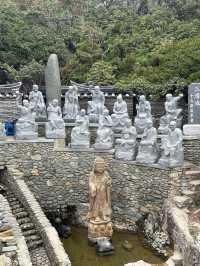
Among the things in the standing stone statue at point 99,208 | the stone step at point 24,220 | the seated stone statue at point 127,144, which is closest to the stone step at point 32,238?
the stone step at point 24,220

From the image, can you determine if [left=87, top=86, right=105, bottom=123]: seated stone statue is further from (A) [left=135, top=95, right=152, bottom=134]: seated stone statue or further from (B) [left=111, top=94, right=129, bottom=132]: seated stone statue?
(A) [left=135, top=95, right=152, bottom=134]: seated stone statue

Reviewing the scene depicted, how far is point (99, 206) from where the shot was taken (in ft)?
42.6

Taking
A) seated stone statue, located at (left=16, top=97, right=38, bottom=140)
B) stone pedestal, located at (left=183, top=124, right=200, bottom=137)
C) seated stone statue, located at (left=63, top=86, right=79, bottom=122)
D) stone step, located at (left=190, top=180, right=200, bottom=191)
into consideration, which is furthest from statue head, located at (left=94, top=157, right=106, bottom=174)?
seated stone statue, located at (left=63, top=86, right=79, bottom=122)

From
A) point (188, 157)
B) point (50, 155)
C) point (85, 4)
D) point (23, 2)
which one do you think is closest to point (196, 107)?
point (188, 157)

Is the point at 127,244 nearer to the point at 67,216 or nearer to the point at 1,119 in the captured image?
the point at 67,216

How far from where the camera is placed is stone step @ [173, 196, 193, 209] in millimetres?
12461

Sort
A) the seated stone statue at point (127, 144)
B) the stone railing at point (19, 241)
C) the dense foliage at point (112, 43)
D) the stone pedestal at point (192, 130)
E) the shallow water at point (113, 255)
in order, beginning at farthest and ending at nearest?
the dense foliage at point (112, 43) → the stone pedestal at point (192, 130) → the seated stone statue at point (127, 144) → the shallow water at point (113, 255) → the stone railing at point (19, 241)

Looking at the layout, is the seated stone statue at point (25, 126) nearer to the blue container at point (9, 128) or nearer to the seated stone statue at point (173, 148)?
the blue container at point (9, 128)

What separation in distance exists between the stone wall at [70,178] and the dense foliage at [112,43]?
566 centimetres

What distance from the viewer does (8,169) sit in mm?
14406

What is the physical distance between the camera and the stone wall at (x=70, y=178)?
1395 centimetres

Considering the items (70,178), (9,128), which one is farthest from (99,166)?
(9,128)

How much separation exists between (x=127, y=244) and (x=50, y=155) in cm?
344

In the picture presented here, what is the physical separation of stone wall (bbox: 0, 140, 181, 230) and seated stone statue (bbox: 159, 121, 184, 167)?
2.90ft
